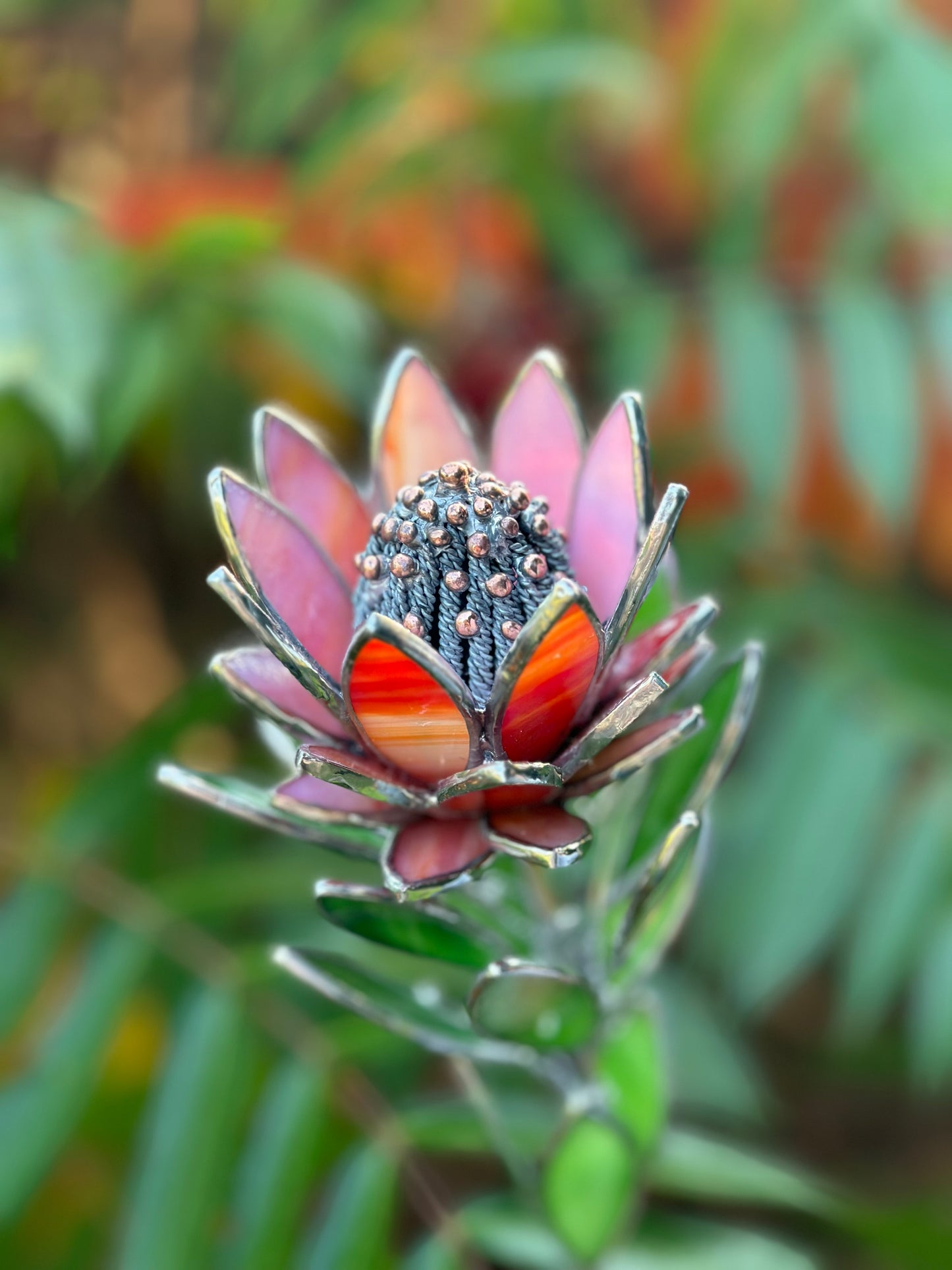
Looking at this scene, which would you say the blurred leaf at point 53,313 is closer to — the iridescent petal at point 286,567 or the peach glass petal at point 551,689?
the iridescent petal at point 286,567

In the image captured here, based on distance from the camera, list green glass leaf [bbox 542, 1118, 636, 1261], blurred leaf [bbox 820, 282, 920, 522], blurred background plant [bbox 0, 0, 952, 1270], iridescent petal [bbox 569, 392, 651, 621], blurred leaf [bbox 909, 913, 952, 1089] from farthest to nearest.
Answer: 1. blurred leaf [bbox 820, 282, 920, 522]
2. blurred leaf [bbox 909, 913, 952, 1089]
3. blurred background plant [bbox 0, 0, 952, 1270]
4. green glass leaf [bbox 542, 1118, 636, 1261]
5. iridescent petal [bbox 569, 392, 651, 621]

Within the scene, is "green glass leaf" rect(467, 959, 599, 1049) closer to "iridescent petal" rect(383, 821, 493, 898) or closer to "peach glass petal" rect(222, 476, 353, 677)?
"iridescent petal" rect(383, 821, 493, 898)

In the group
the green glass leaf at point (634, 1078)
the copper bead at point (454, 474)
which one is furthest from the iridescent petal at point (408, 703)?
the green glass leaf at point (634, 1078)

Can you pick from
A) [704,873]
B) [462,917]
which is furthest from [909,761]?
[462,917]

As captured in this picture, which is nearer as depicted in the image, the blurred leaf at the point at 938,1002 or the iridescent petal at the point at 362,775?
the iridescent petal at the point at 362,775

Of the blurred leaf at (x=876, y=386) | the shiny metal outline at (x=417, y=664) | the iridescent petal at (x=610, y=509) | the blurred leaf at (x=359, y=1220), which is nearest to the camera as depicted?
the shiny metal outline at (x=417, y=664)

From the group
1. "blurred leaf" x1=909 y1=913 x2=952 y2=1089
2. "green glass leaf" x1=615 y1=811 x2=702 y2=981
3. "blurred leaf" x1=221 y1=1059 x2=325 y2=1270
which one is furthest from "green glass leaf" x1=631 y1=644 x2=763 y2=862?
"blurred leaf" x1=909 y1=913 x2=952 y2=1089

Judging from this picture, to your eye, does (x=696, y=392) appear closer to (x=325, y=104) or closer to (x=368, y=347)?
(x=368, y=347)
